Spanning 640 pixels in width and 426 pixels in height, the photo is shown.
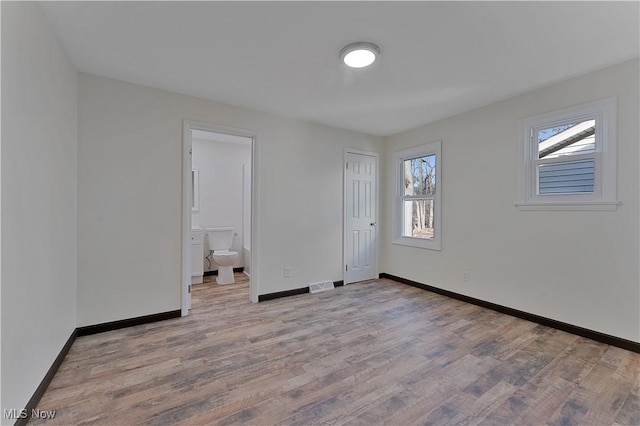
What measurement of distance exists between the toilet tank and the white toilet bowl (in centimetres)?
36

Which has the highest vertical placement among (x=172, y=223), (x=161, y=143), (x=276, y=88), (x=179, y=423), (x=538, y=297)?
(x=276, y=88)

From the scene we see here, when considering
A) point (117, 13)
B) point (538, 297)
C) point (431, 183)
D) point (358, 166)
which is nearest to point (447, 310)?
point (538, 297)

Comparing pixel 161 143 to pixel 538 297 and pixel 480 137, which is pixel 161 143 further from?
pixel 538 297

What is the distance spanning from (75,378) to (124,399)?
0.51 metres

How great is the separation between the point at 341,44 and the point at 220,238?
11.9 ft

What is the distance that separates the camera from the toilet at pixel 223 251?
418cm

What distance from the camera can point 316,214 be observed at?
12.8ft

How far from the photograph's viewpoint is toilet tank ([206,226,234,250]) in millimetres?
4590

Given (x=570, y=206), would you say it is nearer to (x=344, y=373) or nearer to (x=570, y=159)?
(x=570, y=159)

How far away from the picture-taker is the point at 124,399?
1.64 meters

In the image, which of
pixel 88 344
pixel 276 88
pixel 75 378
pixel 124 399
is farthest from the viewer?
pixel 276 88

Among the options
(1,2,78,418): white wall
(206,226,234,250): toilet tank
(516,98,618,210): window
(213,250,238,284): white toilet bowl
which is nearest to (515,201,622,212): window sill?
(516,98,618,210): window

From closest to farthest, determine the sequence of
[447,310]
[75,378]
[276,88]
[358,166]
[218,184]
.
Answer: [75,378]
[276,88]
[447,310]
[358,166]
[218,184]

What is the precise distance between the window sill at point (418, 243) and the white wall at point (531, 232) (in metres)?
0.08
